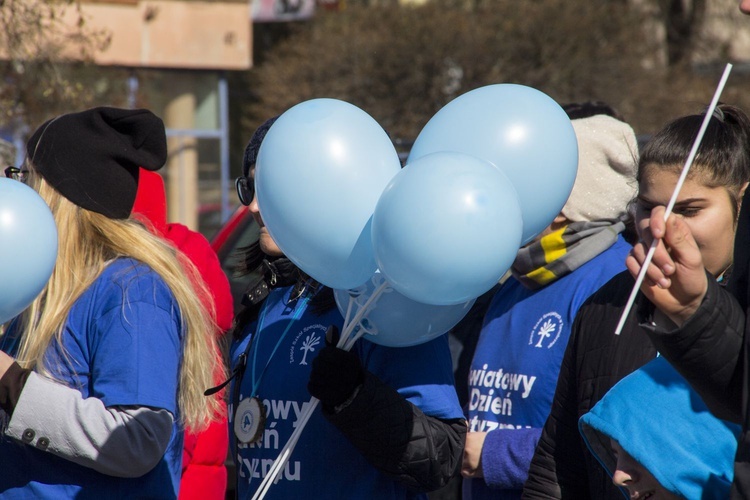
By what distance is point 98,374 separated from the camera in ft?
7.83

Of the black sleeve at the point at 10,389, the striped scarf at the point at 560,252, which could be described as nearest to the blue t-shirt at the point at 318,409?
the black sleeve at the point at 10,389

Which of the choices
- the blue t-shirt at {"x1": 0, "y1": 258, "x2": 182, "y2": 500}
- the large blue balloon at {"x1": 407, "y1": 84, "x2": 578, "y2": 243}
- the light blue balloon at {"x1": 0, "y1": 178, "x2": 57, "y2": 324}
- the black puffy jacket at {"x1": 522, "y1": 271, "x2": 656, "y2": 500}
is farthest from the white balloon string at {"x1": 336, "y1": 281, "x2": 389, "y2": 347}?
the light blue balloon at {"x1": 0, "y1": 178, "x2": 57, "y2": 324}

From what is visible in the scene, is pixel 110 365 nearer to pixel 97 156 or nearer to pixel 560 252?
pixel 97 156

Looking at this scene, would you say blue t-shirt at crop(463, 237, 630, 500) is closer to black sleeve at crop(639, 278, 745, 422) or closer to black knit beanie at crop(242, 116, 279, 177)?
black knit beanie at crop(242, 116, 279, 177)

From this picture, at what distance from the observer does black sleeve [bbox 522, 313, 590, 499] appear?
8.20 ft

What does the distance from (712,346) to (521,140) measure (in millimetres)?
670

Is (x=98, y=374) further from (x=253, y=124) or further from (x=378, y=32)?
(x=253, y=124)

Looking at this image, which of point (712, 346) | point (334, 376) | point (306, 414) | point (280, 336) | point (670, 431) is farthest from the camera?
point (280, 336)

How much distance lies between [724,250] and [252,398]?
47.8 inches

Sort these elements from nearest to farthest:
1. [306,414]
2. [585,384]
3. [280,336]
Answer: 1. [306,414]
2. [585,384]
3. [280,336]

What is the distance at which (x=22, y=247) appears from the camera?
2.25 metres

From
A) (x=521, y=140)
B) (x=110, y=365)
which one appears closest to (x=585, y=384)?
(x=521, y=140)

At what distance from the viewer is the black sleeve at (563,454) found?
2.50 m

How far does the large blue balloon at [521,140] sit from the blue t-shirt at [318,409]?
0.44m
